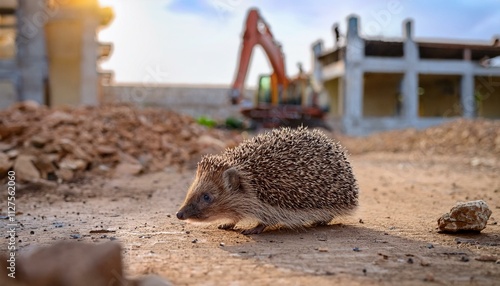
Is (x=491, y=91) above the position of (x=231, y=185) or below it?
above

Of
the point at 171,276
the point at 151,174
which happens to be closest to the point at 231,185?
the point at 171,276

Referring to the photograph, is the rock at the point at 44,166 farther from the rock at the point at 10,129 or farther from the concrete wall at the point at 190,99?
the concrete wall at the point at 190,99

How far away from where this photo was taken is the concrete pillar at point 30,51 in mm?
21453

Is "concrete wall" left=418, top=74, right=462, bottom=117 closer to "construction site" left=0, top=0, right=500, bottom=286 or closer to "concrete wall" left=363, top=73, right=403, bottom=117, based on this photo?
"concrete wall" left=363, top=73, right=403, bottom=117

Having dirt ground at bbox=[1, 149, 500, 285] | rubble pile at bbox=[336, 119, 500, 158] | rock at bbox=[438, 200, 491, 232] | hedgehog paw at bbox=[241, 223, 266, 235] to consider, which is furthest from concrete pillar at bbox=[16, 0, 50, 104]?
rock at bbox=[438, 200, 491, 232]

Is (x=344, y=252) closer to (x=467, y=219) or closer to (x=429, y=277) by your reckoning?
(x=429, y=277)

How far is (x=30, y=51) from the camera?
845 inches

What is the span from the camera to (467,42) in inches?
1161

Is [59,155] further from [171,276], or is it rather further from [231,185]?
[171,276]

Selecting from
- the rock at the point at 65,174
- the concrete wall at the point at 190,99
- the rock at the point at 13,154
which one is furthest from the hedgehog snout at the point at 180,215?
the concrete wall at the point at 190,99

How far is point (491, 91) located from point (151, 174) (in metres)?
30.7

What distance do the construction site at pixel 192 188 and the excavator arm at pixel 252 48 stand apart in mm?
56

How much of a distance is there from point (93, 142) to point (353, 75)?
1985cm

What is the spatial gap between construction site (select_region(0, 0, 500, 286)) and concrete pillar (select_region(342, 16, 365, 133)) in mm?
228
